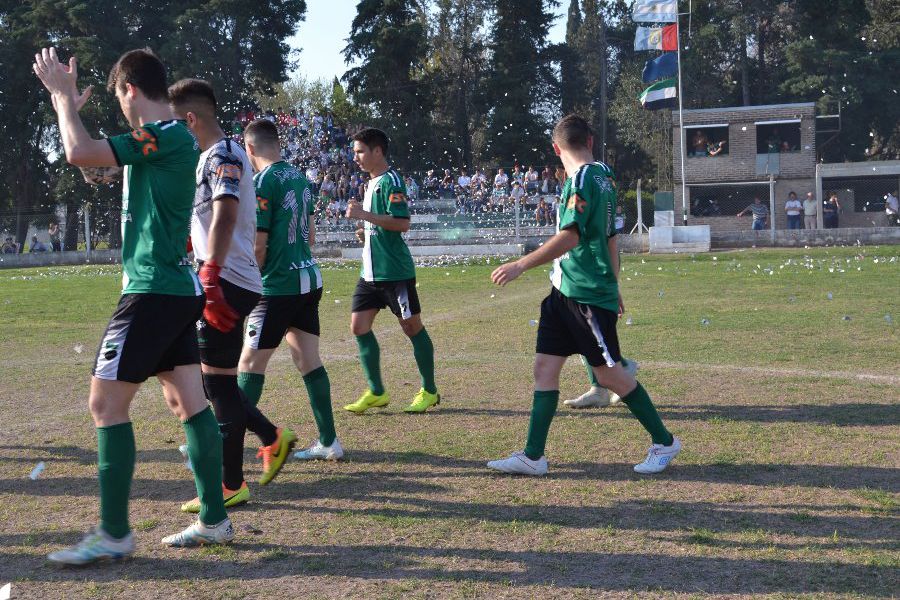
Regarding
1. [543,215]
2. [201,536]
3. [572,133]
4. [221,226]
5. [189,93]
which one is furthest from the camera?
[543,215]

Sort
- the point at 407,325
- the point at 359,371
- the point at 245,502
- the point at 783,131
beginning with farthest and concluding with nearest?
the point at 783,131
the point at 359,371
the point at 407,325
the point at 245,502

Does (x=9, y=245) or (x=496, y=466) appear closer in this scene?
(x=496, y=466)

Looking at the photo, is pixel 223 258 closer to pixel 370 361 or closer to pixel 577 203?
pixel 577 203

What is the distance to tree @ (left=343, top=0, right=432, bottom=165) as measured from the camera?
4969cm

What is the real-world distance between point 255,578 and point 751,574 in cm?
198

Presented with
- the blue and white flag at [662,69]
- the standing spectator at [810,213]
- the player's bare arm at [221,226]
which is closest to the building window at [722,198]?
the standing spectator at [810,213]

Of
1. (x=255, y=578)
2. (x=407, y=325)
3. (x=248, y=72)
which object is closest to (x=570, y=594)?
(x=255, y=578)

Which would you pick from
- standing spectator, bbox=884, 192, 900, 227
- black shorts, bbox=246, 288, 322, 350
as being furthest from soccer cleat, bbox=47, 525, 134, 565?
standing spectator, bbox=884, 192, 900, 227

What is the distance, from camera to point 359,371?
8.97m

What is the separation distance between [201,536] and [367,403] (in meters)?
3.05

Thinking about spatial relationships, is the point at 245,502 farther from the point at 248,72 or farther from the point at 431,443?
the point at 248,72

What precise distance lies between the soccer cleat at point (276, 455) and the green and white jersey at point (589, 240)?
5.81ft

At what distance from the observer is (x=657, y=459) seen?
5320mm

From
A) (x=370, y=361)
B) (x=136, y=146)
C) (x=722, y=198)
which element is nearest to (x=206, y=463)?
(x=136, y=146)
